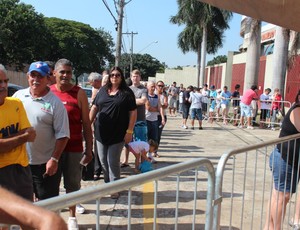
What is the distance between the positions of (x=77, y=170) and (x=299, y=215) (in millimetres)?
2387

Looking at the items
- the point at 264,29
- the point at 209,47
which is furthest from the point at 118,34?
the point at 264,29

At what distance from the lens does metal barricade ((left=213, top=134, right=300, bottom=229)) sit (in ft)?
8.31

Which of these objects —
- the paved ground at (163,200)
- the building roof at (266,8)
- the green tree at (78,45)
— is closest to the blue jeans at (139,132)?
the paved ground at (163,200)

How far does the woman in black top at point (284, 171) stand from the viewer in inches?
142

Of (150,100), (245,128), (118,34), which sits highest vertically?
(118,34)

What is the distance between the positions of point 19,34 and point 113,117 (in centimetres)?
3687

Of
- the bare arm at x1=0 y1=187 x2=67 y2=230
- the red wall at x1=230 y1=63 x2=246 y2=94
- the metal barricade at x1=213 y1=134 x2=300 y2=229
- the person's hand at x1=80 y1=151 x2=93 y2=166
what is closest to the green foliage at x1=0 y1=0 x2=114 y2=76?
the red wall at x1=230 y1=63 x2=246 y2=94

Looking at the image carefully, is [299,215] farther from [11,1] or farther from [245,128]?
[11,1]

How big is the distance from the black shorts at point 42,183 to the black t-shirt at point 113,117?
1.29 meters

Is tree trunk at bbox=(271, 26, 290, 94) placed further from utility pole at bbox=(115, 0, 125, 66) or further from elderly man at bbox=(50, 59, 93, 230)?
elderly man at bbox=(50, 59, 93, 230)

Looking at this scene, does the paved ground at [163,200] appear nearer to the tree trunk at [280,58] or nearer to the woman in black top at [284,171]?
the woman in black top at [284,171]

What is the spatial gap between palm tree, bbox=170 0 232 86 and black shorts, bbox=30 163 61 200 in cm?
3103

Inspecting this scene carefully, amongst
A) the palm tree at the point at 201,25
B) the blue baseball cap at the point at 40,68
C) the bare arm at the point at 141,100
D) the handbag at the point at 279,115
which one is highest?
the palm tree at the point at 201,25

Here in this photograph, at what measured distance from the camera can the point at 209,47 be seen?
38281 millimetres
